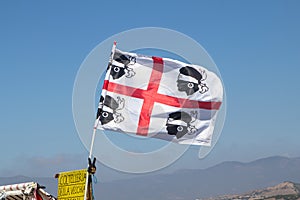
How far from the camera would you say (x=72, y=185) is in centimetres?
1933

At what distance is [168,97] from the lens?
2192 centimetres

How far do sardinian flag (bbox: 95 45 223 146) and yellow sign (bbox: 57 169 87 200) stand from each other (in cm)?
301

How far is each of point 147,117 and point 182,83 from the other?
1.71m

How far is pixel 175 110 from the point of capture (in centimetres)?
2192

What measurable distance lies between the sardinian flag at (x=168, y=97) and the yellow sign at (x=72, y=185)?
3010mm

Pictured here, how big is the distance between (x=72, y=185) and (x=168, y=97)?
483 cm

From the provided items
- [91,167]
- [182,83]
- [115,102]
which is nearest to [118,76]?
[115,102]

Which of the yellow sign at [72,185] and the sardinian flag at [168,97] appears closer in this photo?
the yellow sign at [72,185]

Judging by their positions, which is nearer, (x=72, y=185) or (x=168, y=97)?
(x=72, y=185)

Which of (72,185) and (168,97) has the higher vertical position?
(168,97)

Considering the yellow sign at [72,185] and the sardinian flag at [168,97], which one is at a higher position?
the sardinian flag at [168,97]

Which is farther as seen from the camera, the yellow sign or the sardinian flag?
the sardinian flag

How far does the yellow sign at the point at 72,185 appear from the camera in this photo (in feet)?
62.5

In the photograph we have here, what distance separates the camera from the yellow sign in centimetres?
1905
